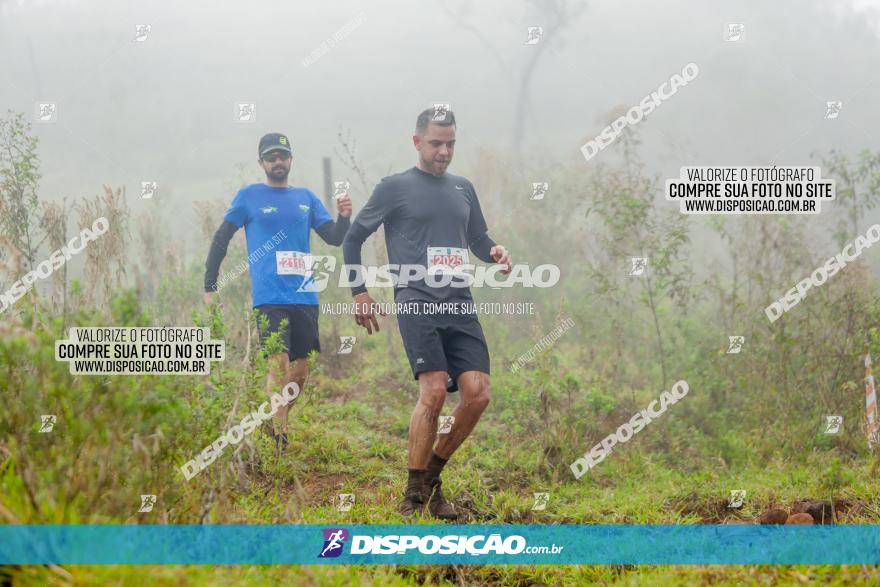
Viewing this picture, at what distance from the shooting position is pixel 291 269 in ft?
19.0

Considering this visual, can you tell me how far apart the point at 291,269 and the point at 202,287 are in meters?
0.75

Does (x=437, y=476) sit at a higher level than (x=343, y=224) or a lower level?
lower

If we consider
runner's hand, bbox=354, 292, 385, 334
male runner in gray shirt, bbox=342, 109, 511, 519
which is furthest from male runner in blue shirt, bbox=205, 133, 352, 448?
runner's hand, bbox=354, 292, 385, 334

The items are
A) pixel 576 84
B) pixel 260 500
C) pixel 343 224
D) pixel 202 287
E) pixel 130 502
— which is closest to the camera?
pixel 130 502

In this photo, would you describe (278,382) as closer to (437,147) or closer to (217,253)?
(217,253)

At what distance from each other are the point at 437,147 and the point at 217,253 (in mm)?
1735

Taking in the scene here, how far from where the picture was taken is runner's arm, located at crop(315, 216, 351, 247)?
5660mm

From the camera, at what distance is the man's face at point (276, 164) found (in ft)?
18.9

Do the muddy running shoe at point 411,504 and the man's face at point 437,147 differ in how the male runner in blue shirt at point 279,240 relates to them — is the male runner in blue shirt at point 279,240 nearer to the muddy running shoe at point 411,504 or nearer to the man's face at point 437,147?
the man's face at point 437,147

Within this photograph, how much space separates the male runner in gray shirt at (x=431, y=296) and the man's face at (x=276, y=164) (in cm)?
99

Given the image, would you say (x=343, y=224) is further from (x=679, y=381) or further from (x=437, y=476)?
(x=679, y=381)

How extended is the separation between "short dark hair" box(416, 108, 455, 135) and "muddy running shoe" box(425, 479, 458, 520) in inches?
87.7

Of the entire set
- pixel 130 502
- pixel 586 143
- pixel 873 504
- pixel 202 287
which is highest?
pixel 586 143

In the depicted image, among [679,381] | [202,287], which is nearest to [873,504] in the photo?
[679,381]
